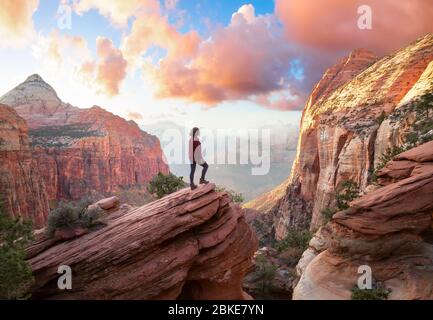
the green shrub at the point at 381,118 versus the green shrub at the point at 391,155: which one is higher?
the green shrub at the point at 381,118

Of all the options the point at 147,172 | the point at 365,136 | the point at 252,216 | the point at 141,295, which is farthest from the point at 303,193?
the point at 147,172

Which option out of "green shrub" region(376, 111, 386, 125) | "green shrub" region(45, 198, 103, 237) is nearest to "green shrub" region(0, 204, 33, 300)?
"green shrub" region(45, 198, 103, 237)

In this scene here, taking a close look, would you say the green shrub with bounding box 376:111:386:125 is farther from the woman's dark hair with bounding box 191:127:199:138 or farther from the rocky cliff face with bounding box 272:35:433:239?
the woman's dark hair with bounding box 191:127:199:138

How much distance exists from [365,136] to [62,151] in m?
98.4

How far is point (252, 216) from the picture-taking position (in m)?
94.3

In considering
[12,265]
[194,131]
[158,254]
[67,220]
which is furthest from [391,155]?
[12,265]

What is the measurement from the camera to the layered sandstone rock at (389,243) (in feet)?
51.7

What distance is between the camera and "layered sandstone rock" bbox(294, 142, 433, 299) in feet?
51.7

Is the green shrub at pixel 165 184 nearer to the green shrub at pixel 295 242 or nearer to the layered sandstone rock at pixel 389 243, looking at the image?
the layered sandstone rock at pixel 389 243

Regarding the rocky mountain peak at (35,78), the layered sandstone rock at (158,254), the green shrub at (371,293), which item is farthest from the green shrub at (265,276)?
the rocky mountain peak at (35,78)

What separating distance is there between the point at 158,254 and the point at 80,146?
11303 cm

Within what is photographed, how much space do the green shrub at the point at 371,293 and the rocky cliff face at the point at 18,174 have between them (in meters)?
64.5
